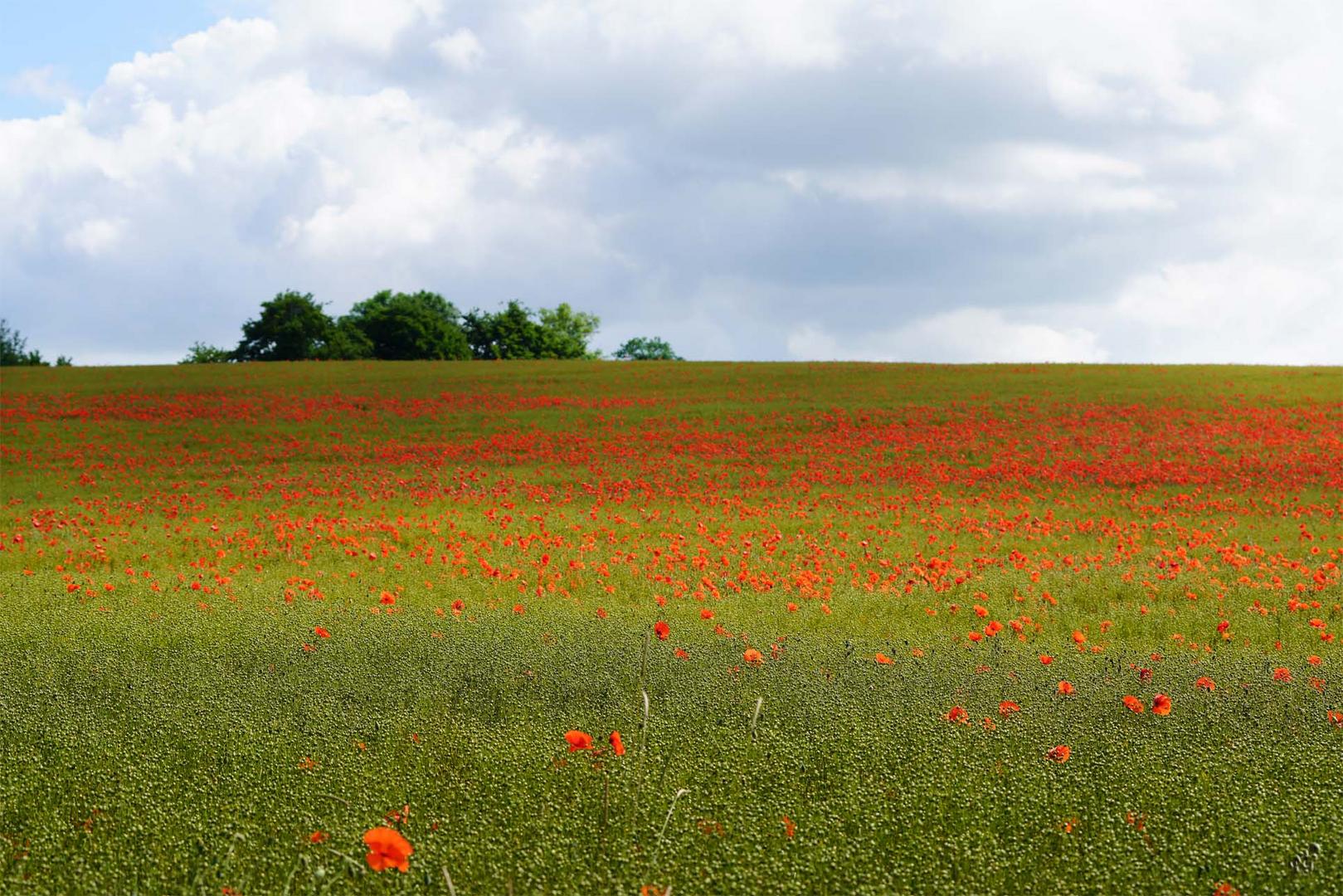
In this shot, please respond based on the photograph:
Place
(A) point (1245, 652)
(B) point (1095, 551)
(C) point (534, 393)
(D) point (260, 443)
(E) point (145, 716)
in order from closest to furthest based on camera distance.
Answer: (E) point (145, 716) < (A) point (1245, 652) < (B) point (1095, 551) < (D) point (260, 443) < (C) point (534, 393)

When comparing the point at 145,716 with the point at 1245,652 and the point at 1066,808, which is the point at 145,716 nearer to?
the point at 1066,808

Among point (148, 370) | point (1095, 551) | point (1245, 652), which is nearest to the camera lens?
point (1245, 652)

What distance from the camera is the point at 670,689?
677 cm

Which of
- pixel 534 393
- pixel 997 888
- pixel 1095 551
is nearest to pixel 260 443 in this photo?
pixel 534 393

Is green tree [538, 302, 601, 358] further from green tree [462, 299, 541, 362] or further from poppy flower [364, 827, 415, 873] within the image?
poppy flower [364, 827, 415, 873]

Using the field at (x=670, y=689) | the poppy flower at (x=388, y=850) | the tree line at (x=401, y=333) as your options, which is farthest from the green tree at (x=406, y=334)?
the poppy flower at (x=388, y=850)

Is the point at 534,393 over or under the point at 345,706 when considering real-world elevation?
over

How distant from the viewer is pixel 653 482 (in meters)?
20.0

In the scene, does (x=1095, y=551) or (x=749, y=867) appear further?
(x=1095, y=551)

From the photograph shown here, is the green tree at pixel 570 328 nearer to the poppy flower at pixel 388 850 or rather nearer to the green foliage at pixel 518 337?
the green foliage at pixel 518 337

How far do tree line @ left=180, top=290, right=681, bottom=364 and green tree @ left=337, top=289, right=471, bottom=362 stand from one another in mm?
60

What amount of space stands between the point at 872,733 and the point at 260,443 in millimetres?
23545

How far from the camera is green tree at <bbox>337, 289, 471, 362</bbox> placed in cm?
7488

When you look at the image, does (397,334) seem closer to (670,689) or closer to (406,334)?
(406,334)
